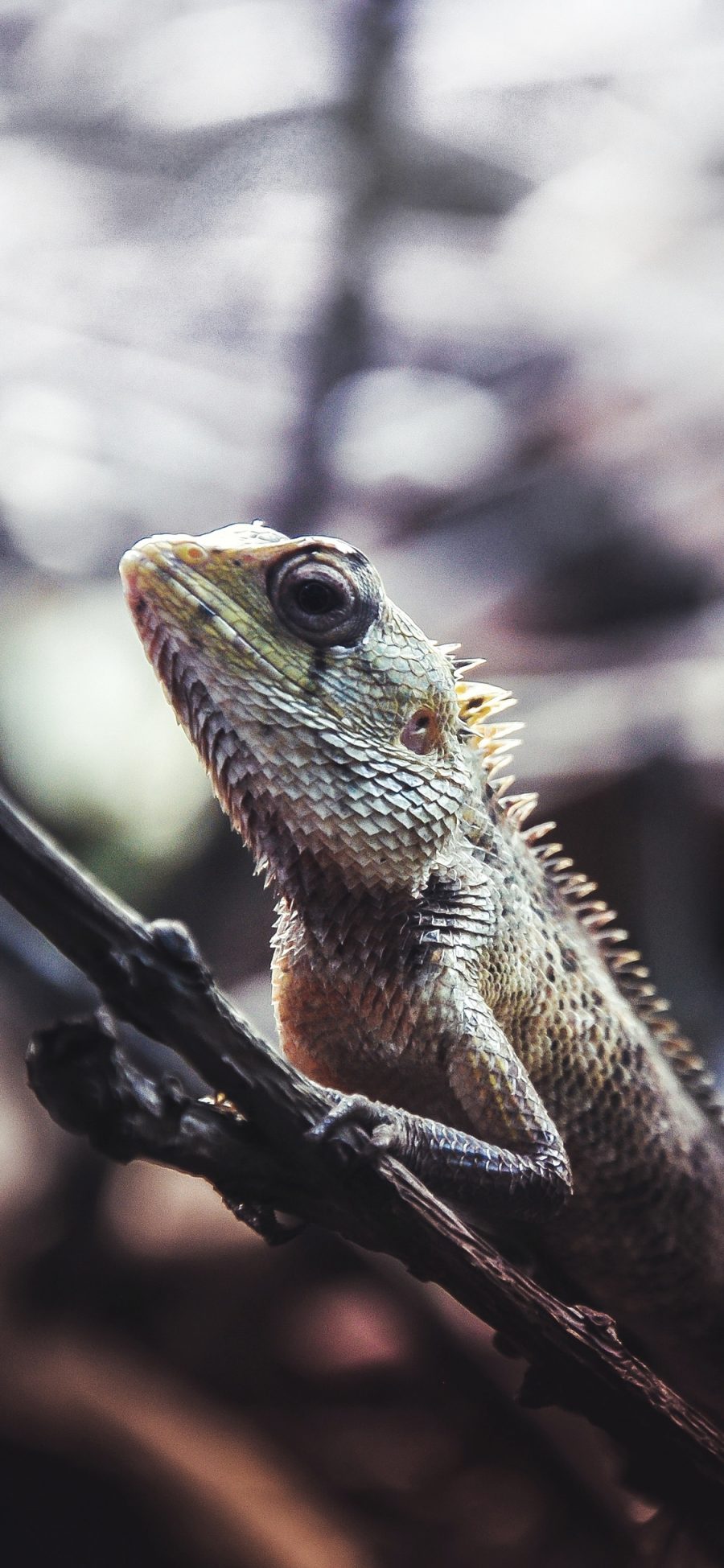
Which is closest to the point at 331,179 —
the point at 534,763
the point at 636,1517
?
the point at 534,763

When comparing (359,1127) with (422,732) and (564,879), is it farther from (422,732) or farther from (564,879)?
(564,879)

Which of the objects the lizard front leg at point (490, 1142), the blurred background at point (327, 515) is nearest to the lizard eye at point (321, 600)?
the lizard front leg at point (490, 1142)

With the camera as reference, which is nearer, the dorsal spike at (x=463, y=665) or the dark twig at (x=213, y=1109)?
the dark twig at (x=213, y=1109)

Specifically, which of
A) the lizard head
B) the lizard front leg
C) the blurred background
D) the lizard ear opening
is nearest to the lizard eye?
the lizard head

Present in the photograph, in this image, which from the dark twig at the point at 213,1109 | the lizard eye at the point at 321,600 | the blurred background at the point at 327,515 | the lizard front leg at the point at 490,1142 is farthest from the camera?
the blurred background at the point at 327,515

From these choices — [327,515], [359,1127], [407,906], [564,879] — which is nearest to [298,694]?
[407,906]

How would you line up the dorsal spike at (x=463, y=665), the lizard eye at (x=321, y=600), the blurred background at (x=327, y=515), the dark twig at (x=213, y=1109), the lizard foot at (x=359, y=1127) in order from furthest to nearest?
1. the blurred background at (x=327, y=515)
2. the dorsal spike at (x=463, y=665)
3. the lizard eye at (x=321, y=600)
4. the lizard foot at (x=359, y=1127)
5. the dark twig at (x=213, y=1109)

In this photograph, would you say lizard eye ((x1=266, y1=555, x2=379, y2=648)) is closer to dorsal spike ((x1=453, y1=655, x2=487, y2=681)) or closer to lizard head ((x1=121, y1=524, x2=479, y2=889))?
lizard head ((x1=121, y1=524, x2=479, y2=889))

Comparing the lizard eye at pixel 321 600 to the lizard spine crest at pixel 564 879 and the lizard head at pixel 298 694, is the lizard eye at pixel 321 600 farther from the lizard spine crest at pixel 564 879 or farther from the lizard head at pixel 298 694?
the lizard spine crest at pixel 564 879

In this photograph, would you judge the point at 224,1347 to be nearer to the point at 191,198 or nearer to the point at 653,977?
the point at 653,977
